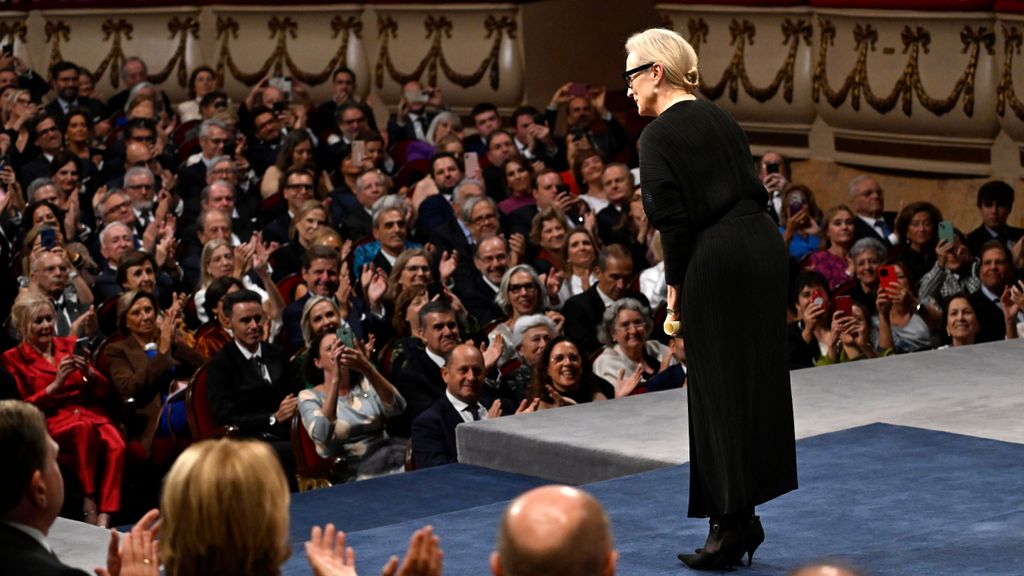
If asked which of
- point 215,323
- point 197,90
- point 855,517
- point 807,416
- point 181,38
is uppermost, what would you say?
point 181,38

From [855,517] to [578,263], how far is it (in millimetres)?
4503

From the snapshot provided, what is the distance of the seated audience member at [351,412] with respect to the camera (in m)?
6.84

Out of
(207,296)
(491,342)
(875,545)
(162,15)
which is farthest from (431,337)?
(162,15)

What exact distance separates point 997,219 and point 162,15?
385 inches

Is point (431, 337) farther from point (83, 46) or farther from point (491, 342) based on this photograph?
point (83, 46)

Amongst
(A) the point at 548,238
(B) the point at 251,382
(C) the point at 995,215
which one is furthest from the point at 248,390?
(C) the point at 995,215

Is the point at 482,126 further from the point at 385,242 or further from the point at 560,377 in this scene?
the point at 560,377

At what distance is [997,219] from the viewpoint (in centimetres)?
953

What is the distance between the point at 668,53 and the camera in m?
4.10

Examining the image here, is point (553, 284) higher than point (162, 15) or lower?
lower

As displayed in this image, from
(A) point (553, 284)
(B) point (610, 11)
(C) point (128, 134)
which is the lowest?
(A) point (553, 284)

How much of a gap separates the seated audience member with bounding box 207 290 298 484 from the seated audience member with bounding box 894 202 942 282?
132 inches

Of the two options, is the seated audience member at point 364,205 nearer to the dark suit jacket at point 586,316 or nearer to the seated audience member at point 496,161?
the seated audience member at point 496,161

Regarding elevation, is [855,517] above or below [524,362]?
below
